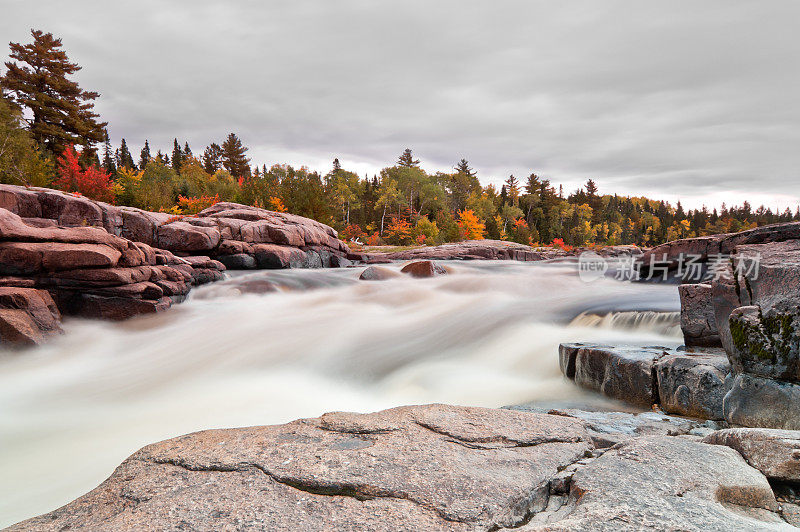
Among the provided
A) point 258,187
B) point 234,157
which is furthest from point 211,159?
point 258,187

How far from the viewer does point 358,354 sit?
21.0 ft

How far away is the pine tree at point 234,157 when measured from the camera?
199 feet

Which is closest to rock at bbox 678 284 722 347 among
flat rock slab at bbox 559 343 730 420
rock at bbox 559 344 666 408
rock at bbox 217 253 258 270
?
flat rock slab at bbox 559 343 730 420

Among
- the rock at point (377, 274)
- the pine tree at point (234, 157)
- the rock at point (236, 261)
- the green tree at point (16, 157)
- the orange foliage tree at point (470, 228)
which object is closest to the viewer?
the rock at point (377, 274)

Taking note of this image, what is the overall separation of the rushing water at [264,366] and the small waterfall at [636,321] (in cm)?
2

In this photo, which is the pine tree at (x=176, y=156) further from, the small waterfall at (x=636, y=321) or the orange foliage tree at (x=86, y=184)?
the small waterfall at (x=636, y=321)

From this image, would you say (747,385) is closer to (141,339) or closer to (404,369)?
(404,369)

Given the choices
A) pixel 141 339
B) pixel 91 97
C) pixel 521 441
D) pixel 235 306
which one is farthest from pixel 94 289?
pixel 91 97

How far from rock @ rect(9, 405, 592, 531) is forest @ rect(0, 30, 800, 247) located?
24295 mm

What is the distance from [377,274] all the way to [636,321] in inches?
323

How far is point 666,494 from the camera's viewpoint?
1.52m

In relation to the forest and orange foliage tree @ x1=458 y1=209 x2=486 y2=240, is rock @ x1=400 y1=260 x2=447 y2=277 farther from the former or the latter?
orange foliage tree @ x1=458 y1=209 x2=486 y2=240

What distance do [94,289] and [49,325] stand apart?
1084mm

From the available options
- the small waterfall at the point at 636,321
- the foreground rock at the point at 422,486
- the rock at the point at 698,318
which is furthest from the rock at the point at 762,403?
the small waterfall at the point at 636,321
